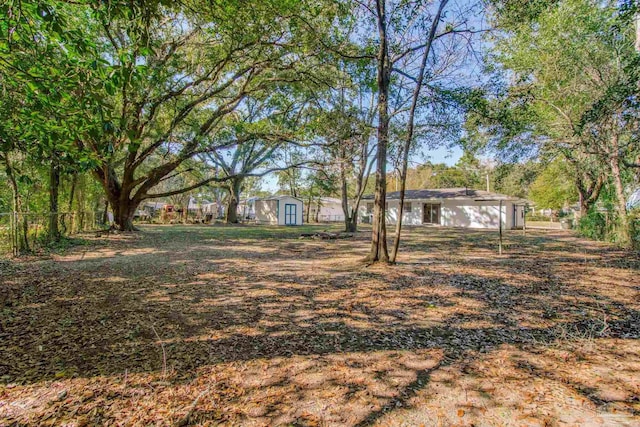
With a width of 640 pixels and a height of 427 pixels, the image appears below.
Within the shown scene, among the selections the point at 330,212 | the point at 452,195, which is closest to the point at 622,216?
the point at 452,195

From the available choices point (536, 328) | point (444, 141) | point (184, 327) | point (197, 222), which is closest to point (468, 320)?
point (536, 328)

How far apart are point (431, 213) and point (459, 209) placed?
8.13ft

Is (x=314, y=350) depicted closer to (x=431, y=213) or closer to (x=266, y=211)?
(x=431, y=213)

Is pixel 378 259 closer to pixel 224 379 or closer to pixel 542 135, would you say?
pixel 224 379

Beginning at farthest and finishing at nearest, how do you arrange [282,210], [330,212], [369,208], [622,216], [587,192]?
[330,212] < [369,208] < [282,210] < [587,192] < [622,216]

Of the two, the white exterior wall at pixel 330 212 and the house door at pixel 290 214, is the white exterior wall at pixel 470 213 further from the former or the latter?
the white exterior wall at pixel 330 212

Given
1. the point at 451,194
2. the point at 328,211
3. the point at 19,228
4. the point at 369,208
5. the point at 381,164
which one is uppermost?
the point at 451,194

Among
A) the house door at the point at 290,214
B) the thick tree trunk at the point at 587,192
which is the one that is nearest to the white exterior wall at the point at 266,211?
the house door at the point at 290,214

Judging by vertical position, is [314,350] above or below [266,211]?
below

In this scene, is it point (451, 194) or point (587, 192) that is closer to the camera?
point (587, 192)

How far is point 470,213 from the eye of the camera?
2473cm

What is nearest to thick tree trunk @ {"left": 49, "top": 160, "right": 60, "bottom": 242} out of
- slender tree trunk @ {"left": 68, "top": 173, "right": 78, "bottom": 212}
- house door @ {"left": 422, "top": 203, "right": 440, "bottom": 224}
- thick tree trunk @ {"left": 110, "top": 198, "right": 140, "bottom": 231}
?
slender tree trunk @ {"left": 68, "top": 173, "right": 78, "bottom": 212}

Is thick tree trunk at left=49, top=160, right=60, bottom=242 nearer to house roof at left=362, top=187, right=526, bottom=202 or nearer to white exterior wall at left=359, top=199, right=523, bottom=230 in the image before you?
house roof at left=362, top=187, right=526, bottom=202

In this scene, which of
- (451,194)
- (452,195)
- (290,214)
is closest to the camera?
(452,195)
